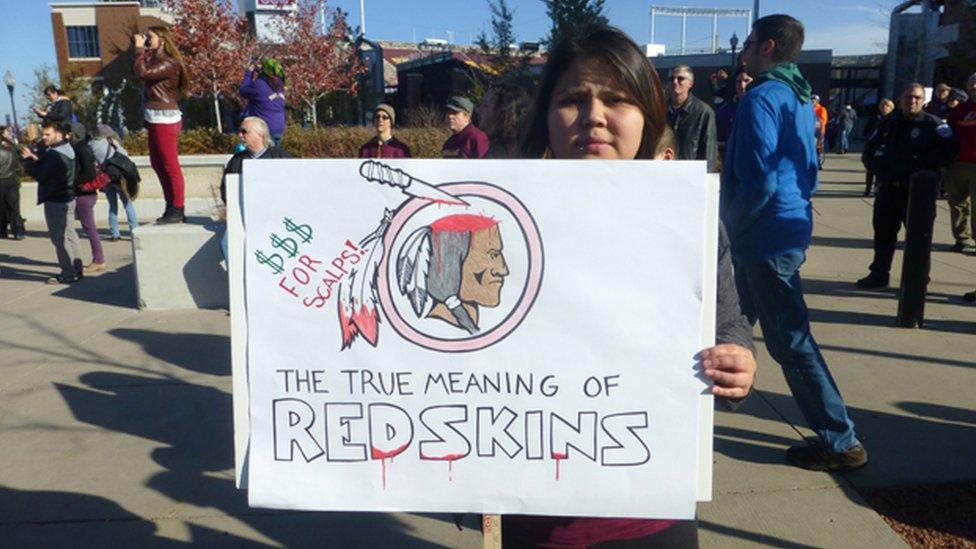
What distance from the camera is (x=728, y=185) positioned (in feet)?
12.0

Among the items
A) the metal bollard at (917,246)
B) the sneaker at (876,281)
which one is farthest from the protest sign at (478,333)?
the sneaker at (876,281)

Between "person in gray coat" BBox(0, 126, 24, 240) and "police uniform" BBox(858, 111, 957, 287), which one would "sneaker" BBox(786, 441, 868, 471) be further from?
"person in gray coat" BBox(0, 126, 24, 240)

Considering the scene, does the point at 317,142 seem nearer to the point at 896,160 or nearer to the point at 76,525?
the point at 896,160

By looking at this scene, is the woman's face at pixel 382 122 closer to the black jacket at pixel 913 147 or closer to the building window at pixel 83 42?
the black jacket at pixel 913 147

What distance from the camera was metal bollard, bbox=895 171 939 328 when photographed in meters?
5.37

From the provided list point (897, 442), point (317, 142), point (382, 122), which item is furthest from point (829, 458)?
point (317, 142)

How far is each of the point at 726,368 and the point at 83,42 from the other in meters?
50.5

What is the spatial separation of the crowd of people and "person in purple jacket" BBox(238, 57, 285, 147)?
0.01 meters

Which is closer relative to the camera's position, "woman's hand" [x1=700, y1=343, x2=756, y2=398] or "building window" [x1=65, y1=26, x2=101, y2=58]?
"woman's hand" [x1=700, y1=343, x2=756, y2=398]

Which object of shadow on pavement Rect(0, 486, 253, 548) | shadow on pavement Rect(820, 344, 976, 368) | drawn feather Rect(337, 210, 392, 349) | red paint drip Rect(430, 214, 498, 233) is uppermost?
red paint drip Rect(430, 214, 498, 233)

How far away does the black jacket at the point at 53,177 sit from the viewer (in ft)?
25.8

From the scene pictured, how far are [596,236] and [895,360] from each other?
433 cm

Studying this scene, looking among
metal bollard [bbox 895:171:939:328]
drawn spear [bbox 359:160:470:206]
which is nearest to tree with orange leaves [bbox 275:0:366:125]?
metal bollard [bbox 895:171:939:328]

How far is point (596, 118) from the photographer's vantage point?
1654 mm
